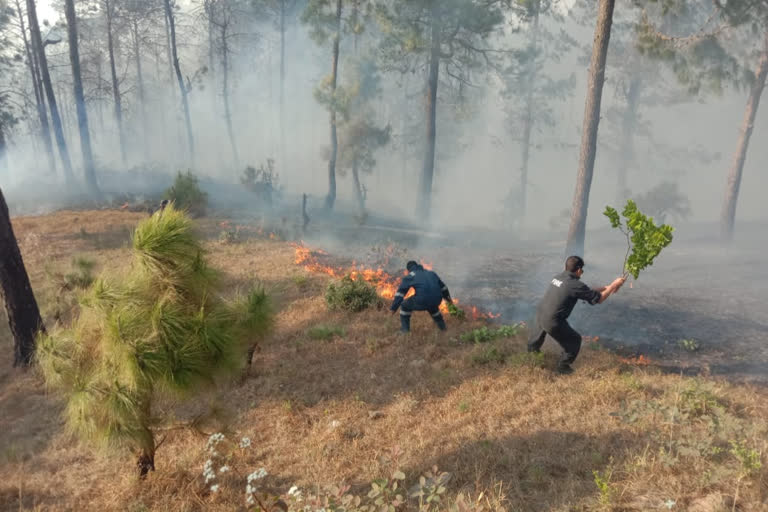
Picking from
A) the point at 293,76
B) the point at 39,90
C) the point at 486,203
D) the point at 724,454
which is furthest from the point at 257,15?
the point at 724,454

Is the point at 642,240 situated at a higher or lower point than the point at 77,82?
lower

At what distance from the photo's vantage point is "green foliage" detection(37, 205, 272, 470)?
3553mm

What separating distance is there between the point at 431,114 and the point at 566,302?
17735mm

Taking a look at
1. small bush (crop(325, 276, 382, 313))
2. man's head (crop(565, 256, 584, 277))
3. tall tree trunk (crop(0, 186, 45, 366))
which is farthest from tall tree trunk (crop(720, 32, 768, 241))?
tall tree trunk (crop(0, 186, 45, 366))

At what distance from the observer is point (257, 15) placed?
32.1m

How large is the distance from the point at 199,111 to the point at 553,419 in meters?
67.4

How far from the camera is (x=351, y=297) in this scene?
8.83 meters

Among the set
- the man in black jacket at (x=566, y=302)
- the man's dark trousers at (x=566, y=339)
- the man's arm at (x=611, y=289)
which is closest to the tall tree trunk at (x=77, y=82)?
the man in black jacket at (x=566, y=302)

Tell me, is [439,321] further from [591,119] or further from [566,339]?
[591,119]

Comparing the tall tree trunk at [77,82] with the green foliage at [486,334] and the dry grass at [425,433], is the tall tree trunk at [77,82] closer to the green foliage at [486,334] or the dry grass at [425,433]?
the dry grass at [425,433]

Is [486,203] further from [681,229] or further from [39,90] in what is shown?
[39,90]

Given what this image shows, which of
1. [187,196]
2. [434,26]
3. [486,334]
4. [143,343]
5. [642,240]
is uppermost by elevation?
[434,26]

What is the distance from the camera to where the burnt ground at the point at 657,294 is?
806 centimetres

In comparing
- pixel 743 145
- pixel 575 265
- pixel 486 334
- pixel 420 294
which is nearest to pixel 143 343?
pixel 420 294
